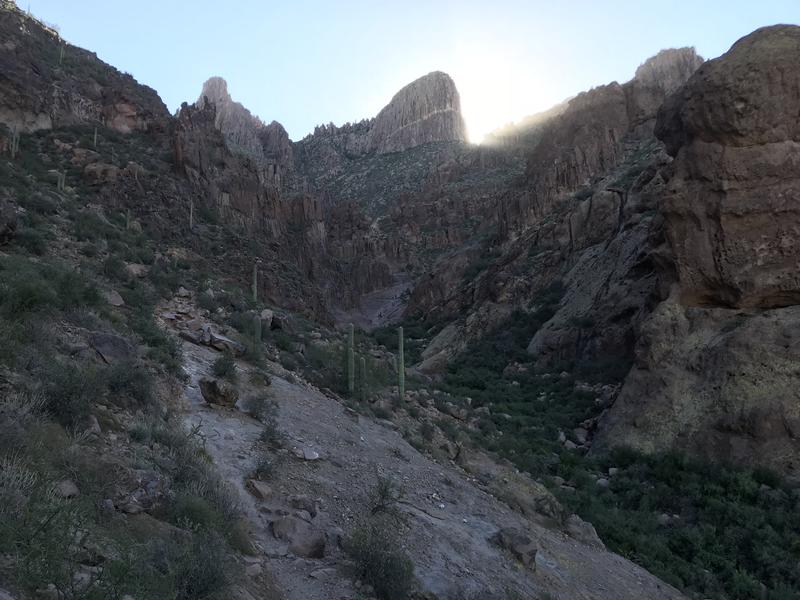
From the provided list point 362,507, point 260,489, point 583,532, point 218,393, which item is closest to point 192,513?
point 260,489

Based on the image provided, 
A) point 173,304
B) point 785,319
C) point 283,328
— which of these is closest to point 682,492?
point 785,319

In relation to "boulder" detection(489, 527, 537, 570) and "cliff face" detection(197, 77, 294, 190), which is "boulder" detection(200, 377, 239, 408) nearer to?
"boulder" detection(489, 527, 537, 570)

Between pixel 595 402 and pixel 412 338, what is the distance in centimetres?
→ 1852

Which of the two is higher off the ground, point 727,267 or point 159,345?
point 727,267

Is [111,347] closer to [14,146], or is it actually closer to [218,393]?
[218,393]

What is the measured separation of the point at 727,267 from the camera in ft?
48.1

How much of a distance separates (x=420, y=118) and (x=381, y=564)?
104m

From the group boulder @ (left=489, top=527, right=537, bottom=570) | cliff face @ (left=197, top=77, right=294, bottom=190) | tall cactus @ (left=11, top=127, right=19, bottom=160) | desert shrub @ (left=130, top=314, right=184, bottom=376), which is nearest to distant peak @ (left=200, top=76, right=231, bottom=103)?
cliff face @ (left=197, top=77, right=294, bottom=190)

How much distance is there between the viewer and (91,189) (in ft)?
76.0

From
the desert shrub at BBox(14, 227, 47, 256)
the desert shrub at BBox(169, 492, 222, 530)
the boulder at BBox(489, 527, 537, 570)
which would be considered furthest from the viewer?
the desert shrub at BBox(14, 227, 47, 256)

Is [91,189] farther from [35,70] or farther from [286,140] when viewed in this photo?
[286,140]

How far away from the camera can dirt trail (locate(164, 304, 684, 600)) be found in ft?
19.5

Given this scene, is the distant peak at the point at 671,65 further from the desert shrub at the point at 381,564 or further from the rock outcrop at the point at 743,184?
the desert shrub at the point at 381,564

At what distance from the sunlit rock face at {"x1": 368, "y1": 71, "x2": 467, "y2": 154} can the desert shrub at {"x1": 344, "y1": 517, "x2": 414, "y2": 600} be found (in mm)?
95594
